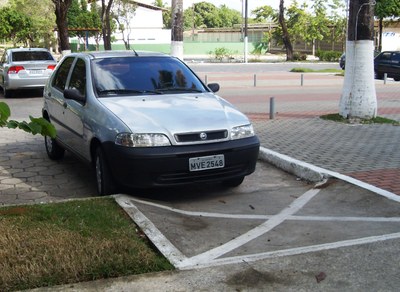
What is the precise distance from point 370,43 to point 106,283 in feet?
A: 27.3

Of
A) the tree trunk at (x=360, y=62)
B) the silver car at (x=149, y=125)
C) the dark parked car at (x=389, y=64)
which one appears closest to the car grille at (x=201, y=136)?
the silver car at (x=149, y=125)

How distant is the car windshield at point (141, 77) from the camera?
651 centimetres

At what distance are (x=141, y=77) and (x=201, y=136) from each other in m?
1.58

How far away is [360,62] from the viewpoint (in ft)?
33.7

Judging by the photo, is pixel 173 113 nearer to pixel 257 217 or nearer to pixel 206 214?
pixel 206 214

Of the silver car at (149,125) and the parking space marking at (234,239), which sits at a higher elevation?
the silver car at (149,125)

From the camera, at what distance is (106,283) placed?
378 cm

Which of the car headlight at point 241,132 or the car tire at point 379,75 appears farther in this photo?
the car tire at point 379,75

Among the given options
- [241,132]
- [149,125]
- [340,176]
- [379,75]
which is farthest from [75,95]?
[379,75]

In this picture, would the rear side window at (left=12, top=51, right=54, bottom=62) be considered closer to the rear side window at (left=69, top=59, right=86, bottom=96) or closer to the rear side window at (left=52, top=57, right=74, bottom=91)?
the rear side window at (left=52, top=57, right=74, bottom=91)

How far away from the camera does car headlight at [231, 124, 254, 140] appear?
584 cm

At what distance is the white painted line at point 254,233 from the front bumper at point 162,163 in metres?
0.82

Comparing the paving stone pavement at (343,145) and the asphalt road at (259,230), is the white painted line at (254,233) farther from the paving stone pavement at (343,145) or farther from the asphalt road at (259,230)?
the paving stone pavement at (343,145)

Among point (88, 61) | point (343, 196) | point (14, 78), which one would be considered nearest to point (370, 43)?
point (343, 196)
